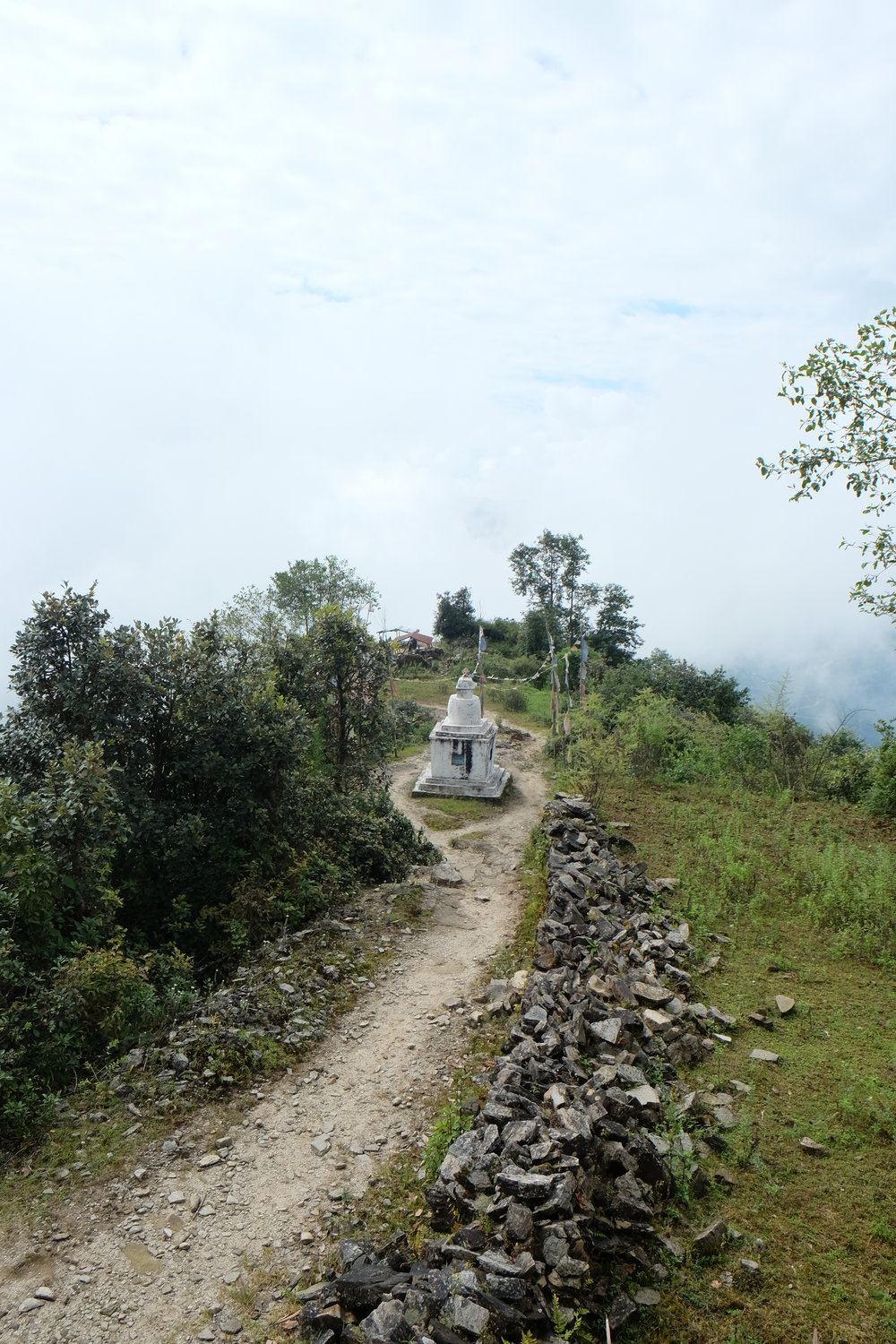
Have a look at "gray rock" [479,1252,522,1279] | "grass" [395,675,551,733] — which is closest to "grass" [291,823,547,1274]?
"gray rock" [479,1252,522,1279]

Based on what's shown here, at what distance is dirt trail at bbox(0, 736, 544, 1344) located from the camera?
505cm

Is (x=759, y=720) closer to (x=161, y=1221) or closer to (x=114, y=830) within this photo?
(x=114, y=830)

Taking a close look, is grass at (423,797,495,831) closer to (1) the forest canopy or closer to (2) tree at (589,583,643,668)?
(1) the forest canopy

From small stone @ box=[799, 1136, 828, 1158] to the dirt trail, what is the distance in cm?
303

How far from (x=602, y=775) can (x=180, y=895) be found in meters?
9.50

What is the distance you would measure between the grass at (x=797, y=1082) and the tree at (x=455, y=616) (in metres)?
34.0

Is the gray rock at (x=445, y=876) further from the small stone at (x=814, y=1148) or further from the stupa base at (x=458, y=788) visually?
the small stone at (x=814, y=1148)

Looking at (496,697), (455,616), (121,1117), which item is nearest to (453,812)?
(121,1117)

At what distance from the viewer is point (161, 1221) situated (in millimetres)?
5773

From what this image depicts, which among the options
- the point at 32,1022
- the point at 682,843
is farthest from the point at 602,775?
the point at 32,1022

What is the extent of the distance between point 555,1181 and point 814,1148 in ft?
7.88

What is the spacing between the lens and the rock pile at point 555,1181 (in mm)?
4414

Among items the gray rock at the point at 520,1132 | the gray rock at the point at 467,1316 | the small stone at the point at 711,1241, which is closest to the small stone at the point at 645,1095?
the gray rock at the point at 520,1132

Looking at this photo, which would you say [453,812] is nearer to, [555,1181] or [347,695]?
[347,695]
